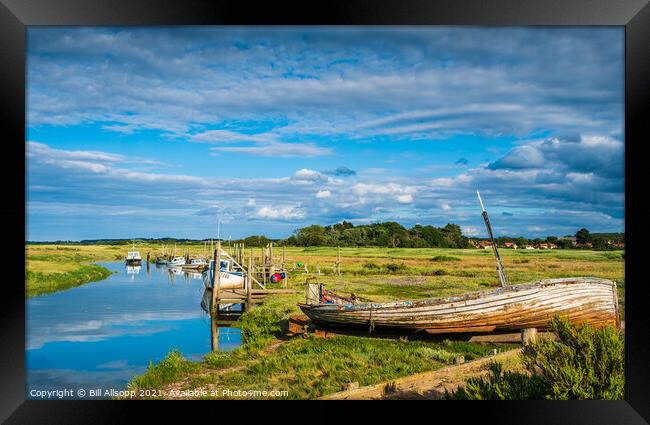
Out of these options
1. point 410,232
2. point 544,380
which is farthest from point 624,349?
point 410,232

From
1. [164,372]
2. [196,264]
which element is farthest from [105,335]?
[196,264]

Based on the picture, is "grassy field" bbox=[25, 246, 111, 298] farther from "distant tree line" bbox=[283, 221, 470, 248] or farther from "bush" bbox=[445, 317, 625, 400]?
"bush" bbox=[445, 317, 625, 400]

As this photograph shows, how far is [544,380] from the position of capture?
5391mm

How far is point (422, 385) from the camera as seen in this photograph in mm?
5711

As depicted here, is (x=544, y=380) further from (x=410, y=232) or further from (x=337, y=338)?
(x=410, y=232)

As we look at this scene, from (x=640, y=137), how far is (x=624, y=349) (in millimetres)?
2181

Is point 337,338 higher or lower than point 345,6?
lower

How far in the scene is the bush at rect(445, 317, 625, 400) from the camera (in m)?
5.22

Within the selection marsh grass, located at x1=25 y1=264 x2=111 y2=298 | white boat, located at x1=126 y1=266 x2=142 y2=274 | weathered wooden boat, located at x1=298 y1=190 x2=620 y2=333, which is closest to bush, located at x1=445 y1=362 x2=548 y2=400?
weathered wooden boat, located at x1=298 y1=190 x2=620 y2=333

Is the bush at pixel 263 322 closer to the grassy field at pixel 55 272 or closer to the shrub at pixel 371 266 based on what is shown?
the grassy field at pixel 55 272

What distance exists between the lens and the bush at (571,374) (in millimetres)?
5219

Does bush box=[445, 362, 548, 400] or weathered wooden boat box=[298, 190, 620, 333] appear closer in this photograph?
bush box=[445, 362, 548, 400]

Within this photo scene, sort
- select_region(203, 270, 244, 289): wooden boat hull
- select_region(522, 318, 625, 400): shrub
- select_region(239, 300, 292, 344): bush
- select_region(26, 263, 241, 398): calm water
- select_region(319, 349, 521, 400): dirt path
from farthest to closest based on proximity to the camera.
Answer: select_region(203, 270, 244, 289): wooden boat hull
select_region(239, 300, 292, 344): bush
select_region(26, 263, 241, 398): calm water
select_region(319, 349, 521, 400): dirt path
select_region(522, 318, 625, 400): shrub

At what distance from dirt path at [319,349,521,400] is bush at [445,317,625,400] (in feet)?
1.04
